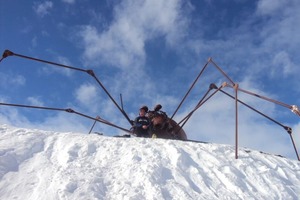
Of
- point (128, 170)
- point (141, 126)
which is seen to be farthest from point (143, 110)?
point (128, 170)

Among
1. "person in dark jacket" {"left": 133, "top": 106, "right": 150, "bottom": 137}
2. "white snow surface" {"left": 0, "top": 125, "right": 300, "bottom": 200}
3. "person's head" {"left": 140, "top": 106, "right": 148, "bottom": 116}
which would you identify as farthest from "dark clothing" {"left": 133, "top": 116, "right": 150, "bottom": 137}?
"white snow surface" {"left": 0, "top": 125, "right": 300, "bottom": 200}

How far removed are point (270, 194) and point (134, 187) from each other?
10.3 feet

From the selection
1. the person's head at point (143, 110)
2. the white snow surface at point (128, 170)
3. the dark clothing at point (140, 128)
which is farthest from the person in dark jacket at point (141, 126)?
the white snow surface at point (128, 170)

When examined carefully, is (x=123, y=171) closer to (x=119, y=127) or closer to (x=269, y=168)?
(x=269, y=168)

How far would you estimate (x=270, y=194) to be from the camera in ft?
24.6

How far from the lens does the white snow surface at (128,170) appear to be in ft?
20.3

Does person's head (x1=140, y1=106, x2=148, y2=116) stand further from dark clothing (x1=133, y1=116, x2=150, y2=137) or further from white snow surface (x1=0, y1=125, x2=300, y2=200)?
white snow surface (x1=0, y1=125, x2=300, y2=200)

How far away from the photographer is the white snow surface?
6195 mm

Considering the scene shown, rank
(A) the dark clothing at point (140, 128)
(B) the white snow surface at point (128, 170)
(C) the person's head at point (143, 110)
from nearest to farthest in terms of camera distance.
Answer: (B) the white snow surface at point (128, 170), (A) the dark clothing at point (140, 128), (C) the person's head at point (143, 110)

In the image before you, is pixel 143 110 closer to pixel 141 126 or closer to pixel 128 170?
pixel 141 126

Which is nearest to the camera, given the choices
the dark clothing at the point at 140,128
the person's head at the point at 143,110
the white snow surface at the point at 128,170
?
the white snow surface at the point at 128,170

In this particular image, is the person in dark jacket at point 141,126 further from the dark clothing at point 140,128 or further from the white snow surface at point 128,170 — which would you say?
the white snow surface at point 128,170

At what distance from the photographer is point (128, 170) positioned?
7.15m

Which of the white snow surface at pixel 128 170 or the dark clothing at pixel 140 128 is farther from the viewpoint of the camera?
the dark clothing at pixel 140 128
